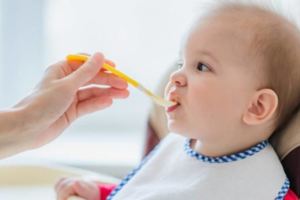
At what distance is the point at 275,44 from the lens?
0.98 m

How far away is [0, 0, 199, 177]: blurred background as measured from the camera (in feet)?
6.07

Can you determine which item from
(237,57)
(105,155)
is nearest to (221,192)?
(237,57)

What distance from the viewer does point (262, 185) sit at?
1.00 m

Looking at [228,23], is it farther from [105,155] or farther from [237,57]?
[105,155]

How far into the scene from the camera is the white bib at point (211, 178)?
1.00m

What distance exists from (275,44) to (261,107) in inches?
4.3

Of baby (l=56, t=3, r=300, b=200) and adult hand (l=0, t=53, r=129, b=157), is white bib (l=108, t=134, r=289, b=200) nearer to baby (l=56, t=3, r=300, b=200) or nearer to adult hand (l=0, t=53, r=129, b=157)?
baby (l=56, t=3, r=300, b=200)

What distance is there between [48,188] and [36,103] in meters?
0.40

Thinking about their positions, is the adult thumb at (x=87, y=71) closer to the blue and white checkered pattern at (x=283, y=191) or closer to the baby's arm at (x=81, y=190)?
the baby's arm at (x=81, y=190)

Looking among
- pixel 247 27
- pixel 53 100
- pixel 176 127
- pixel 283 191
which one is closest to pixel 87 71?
pixel 53 100

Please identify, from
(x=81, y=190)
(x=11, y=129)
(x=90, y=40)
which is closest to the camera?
(x=11, y=129)

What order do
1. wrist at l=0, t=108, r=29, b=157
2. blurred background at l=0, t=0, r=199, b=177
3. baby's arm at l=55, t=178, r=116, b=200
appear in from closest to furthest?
wrist at l=0, t=108, r=29, b=157, baby's arm at l=55, t=178, r=116, b=200, blurred background at l=0, t=0, r=199, b=177

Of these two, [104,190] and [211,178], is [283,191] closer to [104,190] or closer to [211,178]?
[211,178]

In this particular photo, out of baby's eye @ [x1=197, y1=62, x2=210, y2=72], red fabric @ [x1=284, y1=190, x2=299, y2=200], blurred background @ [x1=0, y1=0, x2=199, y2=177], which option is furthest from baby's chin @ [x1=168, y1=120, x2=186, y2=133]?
blurred background @ [x1=0, y1=0, x2=199, y2=177]
